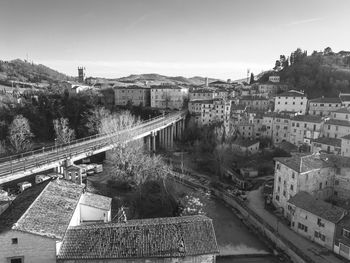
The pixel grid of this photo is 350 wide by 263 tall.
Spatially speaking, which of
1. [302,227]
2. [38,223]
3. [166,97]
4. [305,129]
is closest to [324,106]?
[305,129]

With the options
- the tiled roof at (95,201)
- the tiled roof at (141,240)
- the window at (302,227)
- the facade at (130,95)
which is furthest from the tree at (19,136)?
the window at (302,227)

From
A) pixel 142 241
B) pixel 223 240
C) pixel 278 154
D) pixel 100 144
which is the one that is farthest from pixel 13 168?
pixel 278 154

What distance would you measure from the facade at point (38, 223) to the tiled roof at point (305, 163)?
23.9 m

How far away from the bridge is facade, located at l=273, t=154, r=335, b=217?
74.9 feet

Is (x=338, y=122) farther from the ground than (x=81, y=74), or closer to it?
closer to it

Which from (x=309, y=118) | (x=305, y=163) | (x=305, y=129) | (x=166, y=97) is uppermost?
(x=166, y=97)

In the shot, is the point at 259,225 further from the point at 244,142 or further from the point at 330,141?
the point at 244,142

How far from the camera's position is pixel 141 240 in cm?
1859

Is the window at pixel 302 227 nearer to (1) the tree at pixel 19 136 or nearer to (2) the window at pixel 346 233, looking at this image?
(2) the window at pixel 346 233

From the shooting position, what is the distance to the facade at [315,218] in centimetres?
2816

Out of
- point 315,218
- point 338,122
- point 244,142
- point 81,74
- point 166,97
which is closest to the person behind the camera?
point 315,218

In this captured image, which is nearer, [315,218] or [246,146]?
[315,218]

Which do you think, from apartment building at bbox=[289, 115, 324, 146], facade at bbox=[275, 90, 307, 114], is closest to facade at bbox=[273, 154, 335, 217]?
apartment building at bbox=[289, 115, 324, 146]

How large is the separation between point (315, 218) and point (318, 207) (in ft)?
3.74
